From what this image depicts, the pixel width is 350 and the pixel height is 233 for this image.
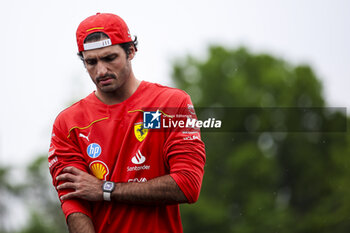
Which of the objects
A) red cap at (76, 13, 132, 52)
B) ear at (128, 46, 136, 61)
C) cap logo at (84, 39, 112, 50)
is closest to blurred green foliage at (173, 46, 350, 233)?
Result: ear at (128, 46, 136, 61)

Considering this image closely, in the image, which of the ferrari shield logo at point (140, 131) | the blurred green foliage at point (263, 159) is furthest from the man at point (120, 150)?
the blurred green foliage at point (263, 159)

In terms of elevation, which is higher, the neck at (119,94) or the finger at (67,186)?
the neck at (119,94)

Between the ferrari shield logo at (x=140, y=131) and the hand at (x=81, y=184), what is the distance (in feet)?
1.51

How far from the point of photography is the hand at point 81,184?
5.00m

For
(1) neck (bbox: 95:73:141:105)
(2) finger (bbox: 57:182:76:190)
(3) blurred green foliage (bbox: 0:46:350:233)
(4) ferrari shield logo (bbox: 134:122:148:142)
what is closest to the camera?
(2) finger (bbox: 57:182:76:190)

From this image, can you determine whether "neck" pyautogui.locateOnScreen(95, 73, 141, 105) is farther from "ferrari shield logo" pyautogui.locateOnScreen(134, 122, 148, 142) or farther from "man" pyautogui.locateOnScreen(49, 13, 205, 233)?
"ferrari shield logo" pyautogui.locateOnScreen(134, 122, 148, 142)

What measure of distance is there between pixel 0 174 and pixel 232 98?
26.1 metres

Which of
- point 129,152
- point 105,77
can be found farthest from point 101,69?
point 129,152

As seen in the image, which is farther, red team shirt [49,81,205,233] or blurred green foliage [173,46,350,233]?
blurred green foliage [173,46,350,233]

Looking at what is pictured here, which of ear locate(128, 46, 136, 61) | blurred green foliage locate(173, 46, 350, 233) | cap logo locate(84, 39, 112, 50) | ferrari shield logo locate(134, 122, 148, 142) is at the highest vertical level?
blurred green foliage locate(173, 46, 350, 233)

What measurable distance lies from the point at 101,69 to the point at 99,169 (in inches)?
30.9

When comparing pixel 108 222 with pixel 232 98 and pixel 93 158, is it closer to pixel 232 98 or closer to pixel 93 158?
pixel 93 158

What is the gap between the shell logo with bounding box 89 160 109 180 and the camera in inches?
203

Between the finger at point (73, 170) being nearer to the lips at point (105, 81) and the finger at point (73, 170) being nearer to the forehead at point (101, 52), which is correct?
the lips at point (105, 81)
